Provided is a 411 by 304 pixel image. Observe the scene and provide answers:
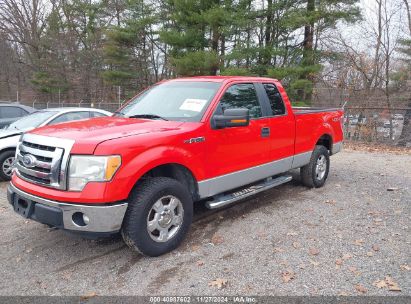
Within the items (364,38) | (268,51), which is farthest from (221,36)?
(364,38)

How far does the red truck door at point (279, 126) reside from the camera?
532cm

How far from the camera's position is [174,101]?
184 inches

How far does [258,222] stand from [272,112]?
66.6 inches

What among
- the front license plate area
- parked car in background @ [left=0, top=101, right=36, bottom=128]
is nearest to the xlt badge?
the front license plate area

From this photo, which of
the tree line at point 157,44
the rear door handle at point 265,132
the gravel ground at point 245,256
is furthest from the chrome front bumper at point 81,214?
the tree line at point 157,44

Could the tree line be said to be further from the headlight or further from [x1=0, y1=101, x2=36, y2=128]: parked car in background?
the headlight

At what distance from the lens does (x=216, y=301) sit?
3.08 metres

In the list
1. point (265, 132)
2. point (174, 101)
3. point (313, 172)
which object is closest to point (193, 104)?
point (174, 101)

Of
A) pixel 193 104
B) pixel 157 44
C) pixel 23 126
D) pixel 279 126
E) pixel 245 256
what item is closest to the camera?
pixel 245 256

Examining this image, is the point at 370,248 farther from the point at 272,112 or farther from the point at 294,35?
the point at 294,35

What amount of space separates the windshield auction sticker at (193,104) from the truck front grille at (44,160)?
1585mm

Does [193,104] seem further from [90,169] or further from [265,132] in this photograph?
[90,169]

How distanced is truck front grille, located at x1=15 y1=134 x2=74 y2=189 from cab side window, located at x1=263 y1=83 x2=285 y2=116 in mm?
3192

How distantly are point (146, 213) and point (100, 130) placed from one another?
1.03 m
